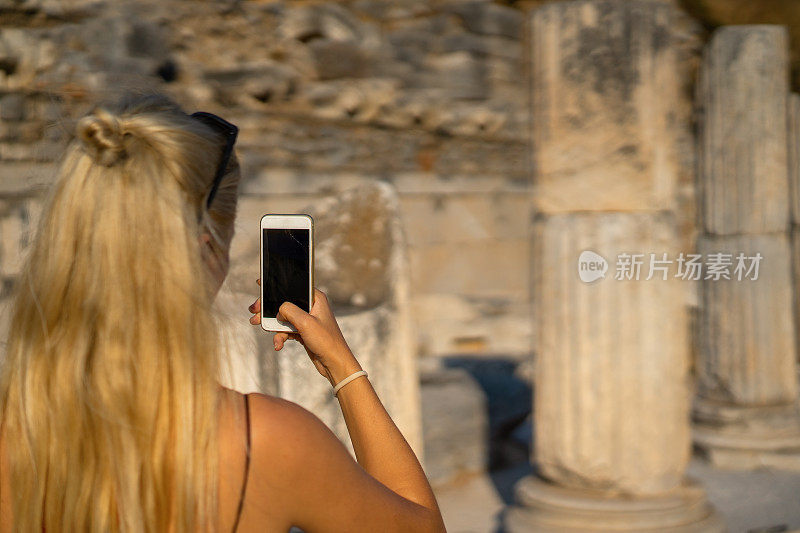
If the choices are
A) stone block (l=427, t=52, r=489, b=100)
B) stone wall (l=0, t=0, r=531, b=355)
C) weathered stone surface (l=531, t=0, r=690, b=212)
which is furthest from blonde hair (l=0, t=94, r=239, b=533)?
stone block (l=427, t=52, r=489, b=100)

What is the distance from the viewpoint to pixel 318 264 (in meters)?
3.33

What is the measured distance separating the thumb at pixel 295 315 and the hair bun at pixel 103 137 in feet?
1.11

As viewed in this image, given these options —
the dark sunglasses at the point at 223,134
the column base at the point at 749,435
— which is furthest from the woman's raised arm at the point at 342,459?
the column base at the point at 749,435

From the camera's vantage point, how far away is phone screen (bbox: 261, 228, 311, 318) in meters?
1.43

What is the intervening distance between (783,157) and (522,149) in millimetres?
5793

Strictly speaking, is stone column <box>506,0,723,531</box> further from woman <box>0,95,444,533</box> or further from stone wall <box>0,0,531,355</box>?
stone wall <box>0,0,531,355</box>

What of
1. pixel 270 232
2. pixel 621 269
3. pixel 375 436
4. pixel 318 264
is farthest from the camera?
pixel 621 269

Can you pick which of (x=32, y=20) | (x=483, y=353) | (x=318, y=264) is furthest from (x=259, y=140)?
(x=318, y=264)

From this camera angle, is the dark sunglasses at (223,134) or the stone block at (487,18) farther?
the stone block at (487,18)

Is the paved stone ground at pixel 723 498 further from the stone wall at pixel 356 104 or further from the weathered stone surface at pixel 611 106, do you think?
the stone wall at pixel 356 104

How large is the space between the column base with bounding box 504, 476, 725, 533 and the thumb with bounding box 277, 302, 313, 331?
10.8 feet

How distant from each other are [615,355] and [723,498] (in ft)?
6.60

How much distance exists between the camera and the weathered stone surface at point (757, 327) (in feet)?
21.5

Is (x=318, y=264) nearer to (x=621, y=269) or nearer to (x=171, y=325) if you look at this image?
(x=621, y=269)
